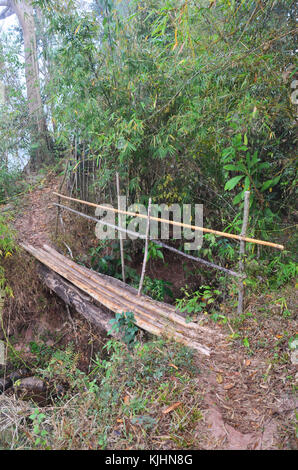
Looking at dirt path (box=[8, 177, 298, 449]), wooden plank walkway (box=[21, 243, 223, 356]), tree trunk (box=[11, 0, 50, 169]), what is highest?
tree trunk (box=[11, 0, 50, 169])

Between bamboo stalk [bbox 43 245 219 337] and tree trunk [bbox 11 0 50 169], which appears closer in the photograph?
bamboo stalk [bbox 43 245 219 337]

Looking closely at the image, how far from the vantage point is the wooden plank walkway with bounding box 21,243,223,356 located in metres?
2.42

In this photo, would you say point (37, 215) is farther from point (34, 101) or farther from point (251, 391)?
point (251, 391)

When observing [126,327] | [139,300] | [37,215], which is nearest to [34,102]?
[37,215]

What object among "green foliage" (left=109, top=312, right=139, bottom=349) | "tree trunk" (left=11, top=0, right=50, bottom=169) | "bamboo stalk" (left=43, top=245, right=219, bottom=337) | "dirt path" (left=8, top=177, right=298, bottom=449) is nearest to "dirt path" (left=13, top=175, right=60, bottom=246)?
"tree trunk" (left=11, top=0, right=50, bottom=169)

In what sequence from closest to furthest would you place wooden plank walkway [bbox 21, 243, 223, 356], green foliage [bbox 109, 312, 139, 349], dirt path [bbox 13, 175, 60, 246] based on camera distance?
wooden plank walkway [bbox 21, 243, 223, 356]
green foliage [bbox 109, 312, 139, 349]
dirt path [bbox 13, 175, 60, 246]

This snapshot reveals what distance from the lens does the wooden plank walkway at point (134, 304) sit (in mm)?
2419

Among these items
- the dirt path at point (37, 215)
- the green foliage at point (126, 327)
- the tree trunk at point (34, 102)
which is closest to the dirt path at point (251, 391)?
the green foliage at point (126, 327)

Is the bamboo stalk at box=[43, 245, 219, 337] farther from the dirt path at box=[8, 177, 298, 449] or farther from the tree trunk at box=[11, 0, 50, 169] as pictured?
the tree trunk at box=[11, 0, 50, 169]

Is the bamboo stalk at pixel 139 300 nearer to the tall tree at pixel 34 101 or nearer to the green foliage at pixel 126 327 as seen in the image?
the green foliage at pixel 126 327

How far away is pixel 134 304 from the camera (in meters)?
2.93

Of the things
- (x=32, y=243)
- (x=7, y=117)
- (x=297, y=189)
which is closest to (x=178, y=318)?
(x=297, y=189)

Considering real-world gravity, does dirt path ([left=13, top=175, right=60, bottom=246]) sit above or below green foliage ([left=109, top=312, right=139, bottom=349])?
above

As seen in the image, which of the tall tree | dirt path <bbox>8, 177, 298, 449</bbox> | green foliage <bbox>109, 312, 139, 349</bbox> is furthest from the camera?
the tall tree
